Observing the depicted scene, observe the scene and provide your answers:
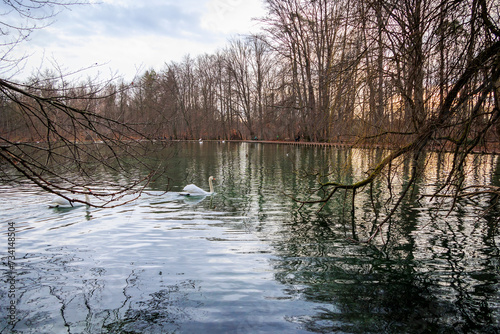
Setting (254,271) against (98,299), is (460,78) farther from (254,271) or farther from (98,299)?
(98,299)

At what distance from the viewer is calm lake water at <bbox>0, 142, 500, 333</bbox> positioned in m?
3.93

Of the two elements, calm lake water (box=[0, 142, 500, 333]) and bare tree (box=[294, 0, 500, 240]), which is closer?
bare tree (box=[294, 0, 500, 240])

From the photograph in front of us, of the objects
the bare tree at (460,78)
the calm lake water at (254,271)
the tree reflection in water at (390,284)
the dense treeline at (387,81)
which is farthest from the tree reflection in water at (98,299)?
the bare tree at (460,78)

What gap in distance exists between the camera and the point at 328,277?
496 cm

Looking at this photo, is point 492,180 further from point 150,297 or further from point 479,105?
point 150,297

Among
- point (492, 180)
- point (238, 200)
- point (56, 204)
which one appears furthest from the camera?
point (492, 180)

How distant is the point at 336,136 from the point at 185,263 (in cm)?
305


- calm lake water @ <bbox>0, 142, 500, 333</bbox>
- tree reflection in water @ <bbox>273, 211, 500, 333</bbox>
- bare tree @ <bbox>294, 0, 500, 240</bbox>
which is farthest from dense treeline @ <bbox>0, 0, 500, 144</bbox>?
tree reflection in water @ <bbox>273, 211, 500, 333</bbox>

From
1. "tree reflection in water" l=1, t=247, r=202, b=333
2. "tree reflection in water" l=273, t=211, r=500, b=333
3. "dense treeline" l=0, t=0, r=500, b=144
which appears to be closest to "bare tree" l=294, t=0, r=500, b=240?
"dense treeline" l=0, t=0, r=500, b=144

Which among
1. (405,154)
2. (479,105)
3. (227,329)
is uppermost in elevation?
(479,105)

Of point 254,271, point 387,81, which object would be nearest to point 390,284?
point 254,271

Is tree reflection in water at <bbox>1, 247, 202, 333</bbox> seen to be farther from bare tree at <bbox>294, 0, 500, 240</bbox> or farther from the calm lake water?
bare tree at <bbox>294, 0, 500, 240</bbox>

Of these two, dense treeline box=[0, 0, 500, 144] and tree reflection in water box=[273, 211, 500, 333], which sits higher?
dense treeline box=[0, 0, 500, 144]

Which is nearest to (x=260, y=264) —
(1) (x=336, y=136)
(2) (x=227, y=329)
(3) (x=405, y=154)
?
(2) (x=227, y=329)
